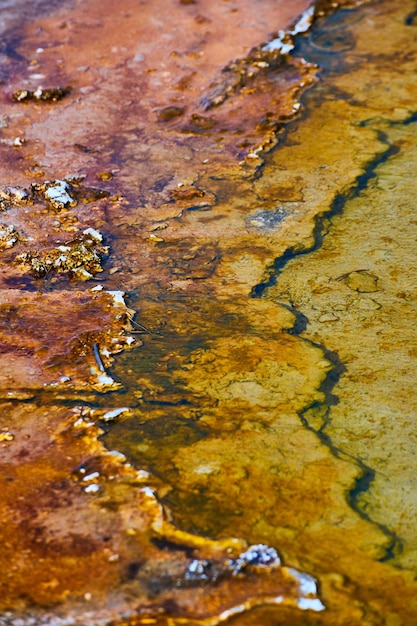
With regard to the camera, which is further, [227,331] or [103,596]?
[227,331]

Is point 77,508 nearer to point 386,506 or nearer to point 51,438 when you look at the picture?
point 51,438

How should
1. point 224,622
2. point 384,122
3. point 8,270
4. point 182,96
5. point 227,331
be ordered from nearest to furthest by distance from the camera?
point 224,622 → point 227,331 → point 8,270 → point 384,122 → point 182,96

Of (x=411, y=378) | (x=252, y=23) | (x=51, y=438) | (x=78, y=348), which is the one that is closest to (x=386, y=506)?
(x=411, y=378)

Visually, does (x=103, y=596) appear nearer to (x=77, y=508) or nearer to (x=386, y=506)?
(x=77, y=508)

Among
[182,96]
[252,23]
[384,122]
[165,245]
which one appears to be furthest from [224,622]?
[252,23]

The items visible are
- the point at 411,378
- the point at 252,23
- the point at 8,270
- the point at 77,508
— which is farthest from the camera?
the point at 252,23

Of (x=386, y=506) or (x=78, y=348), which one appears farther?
(x=78, y=348)
